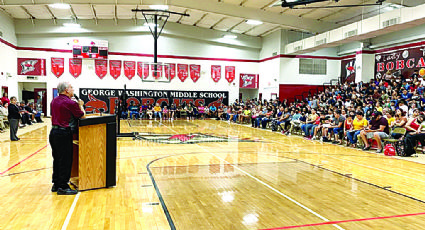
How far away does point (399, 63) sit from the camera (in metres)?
17.7

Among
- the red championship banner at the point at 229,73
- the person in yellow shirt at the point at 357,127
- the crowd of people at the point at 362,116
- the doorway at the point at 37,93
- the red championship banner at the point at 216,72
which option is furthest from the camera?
→ the red championship banner at the point at 229,73

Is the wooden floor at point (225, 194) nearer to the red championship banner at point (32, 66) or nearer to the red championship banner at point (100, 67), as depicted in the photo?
the red championship banner at point (100, 67)

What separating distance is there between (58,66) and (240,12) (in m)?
12.6

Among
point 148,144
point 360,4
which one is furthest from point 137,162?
point 360,4

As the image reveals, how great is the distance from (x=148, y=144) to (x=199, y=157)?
9.09ft

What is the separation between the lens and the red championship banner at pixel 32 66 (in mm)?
21078

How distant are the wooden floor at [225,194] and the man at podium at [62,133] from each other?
36 cm

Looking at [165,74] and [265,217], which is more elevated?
[165,74]

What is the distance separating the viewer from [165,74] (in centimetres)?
2072

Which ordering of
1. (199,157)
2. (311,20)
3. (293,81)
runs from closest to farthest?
(199,157)
(311,20)
(293,81)

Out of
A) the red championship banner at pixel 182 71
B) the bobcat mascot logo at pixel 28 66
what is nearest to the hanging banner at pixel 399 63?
the red championship banner at pixel 182 71

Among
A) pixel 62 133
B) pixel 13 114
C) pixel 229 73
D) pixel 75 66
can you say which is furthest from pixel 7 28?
pixel 62 133

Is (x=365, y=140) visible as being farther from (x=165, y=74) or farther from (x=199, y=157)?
(x=165, y=74)

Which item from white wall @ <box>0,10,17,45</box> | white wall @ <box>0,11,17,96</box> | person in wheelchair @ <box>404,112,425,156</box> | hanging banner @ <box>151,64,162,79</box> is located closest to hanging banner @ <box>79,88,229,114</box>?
hanging banner @ <box>151,64,162,79</box>
